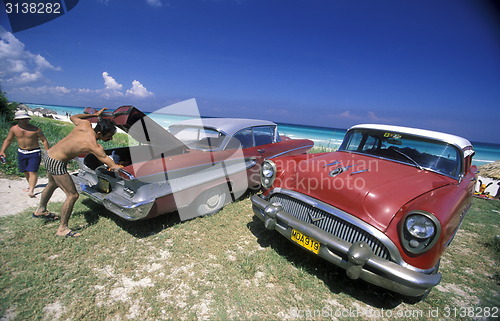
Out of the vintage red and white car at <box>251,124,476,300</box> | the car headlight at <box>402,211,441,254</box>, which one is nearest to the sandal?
the vintage red and white car at <box>251,124,476,300</box>

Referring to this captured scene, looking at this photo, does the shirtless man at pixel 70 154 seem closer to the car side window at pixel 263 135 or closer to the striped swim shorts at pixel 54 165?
the striped swim shorts at pixel 54 165

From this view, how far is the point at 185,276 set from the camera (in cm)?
261

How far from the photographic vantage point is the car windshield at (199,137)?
433cm

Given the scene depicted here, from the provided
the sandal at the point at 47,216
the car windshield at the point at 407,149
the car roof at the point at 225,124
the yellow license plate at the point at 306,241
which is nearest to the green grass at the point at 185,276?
the sandal at the point at 47,216

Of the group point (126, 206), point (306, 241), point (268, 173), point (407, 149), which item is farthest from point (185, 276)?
point (407, 149)

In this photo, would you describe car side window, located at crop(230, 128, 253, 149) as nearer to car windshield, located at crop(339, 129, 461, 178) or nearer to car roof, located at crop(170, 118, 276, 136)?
car roof, located at crop(170, 118, 276, 136)

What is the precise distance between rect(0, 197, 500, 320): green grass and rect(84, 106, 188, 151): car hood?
1.36 metres

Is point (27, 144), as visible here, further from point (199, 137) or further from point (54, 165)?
point (199, 137)

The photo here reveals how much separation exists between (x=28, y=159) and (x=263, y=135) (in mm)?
4789

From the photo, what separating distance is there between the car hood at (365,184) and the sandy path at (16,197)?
15.2 ft

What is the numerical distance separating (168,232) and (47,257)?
4.70ft

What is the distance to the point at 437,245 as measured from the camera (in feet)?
6.66

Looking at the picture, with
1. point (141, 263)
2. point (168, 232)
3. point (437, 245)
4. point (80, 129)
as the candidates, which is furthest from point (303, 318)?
point (80, 129)

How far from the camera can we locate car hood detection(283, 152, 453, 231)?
90.6 inches
